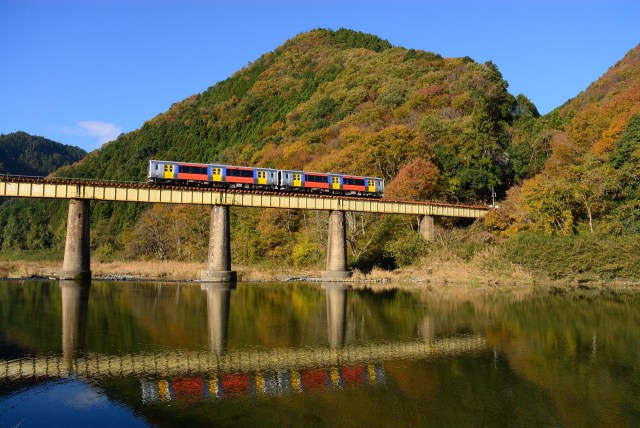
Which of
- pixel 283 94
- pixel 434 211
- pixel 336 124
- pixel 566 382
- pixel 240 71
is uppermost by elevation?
pixel 240 71

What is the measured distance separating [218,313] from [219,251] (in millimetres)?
19360

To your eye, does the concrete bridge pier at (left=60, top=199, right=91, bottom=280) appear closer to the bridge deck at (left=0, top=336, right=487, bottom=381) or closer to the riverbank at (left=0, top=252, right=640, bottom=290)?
the riverbank at (left=0, top=252, right=640, bottom=290)

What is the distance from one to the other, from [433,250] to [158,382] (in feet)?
139

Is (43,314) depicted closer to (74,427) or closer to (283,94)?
(74,427)

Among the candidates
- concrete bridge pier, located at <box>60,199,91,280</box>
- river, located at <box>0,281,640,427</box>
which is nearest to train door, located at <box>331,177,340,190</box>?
concrete bridge pier, located at <box>60,199,91,280</box>

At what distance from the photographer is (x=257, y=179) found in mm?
51094

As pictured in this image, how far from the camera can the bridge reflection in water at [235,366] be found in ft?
47.5

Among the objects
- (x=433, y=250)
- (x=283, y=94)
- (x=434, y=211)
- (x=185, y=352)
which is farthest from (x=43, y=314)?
(x=283, y=94)

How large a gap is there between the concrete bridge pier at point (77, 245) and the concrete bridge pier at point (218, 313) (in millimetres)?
10358

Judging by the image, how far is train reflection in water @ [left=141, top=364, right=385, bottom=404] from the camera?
13734 mm

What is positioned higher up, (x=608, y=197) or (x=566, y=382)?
(x=608, y=197)

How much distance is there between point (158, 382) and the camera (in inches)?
583

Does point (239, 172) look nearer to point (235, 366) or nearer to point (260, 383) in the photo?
point (235, 366)

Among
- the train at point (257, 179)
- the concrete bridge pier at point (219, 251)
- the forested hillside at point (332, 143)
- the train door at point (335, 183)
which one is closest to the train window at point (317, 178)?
the train at point (257, 179)
